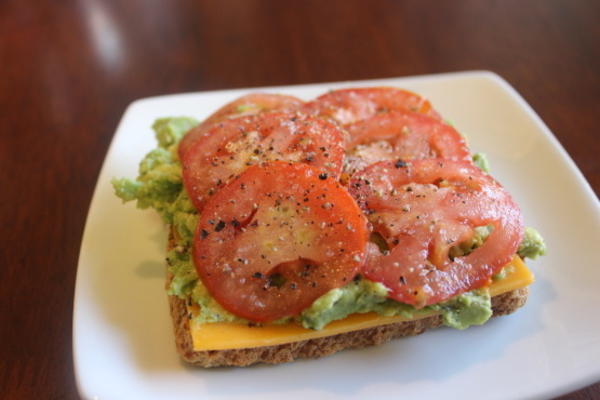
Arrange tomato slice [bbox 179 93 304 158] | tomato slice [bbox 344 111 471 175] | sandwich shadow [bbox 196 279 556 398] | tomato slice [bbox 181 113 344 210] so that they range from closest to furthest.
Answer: sandwich shadow [bbox 196 279 556 398] < tomato slice [bbox 181 113 344 210] < tomato slice [bbox 344 111 471 175] < tomato slice [bbox 179 93 304 158]

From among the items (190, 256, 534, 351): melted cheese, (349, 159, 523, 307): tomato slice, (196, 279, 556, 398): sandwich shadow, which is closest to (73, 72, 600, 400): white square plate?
(196, 279, 556, 398): sandwich shadow

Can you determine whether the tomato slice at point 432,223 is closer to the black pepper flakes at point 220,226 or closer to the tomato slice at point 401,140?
the tomato slice at point 401,140

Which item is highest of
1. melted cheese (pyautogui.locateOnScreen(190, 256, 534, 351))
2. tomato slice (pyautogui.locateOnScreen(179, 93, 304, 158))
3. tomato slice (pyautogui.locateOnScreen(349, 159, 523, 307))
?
tomato slice (pyautogui.locateOnScreen(179, 93, 304, 158))

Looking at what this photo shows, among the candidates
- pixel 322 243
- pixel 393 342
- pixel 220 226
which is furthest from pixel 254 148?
pixel 393 342

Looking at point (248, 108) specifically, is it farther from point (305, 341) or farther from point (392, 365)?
point (392, 365)

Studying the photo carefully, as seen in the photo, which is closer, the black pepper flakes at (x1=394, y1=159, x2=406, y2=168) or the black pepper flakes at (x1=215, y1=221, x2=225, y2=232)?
the black pepper flakes at (x1=215, y1=221, x2=225, y2=232)

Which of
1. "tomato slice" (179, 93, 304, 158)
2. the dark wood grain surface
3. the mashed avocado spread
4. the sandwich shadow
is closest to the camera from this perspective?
the mashed avocado spread

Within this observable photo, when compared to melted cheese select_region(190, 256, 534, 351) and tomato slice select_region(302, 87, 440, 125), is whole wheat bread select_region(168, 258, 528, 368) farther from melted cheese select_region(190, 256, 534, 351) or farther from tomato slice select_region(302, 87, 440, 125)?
tomato slice select_region(302, 87, 440, 125)

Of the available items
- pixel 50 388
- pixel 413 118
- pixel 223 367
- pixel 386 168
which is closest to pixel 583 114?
pixel 413 118
